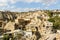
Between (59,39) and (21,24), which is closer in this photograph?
(59,39)

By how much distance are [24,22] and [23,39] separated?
13379 millimetres

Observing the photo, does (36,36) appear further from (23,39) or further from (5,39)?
(5,39)

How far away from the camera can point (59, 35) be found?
9.95 metres

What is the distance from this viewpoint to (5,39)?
63.8ft

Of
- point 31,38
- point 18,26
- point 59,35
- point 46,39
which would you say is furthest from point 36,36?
point 18,26

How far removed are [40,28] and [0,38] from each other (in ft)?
14.3

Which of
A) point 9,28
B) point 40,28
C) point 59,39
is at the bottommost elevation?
point 9,28

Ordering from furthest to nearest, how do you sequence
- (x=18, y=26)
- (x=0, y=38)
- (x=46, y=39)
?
(x=18, y=26) < (x=0, y=38) < (x=46, y=39)

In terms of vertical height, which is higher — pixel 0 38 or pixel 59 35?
pixel 59 35

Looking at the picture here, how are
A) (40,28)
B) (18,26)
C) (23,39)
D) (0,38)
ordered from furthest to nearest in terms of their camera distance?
1. (18,26)
2. (0,38)
3. (40,28)
4. (23,39)

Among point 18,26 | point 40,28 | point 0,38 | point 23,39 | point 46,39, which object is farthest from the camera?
point 18,26

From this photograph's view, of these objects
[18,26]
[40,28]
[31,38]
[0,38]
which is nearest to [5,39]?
[0,38]

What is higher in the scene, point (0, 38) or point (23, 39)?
point (23, 39)

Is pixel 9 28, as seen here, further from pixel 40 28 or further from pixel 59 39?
pixel 59 39
